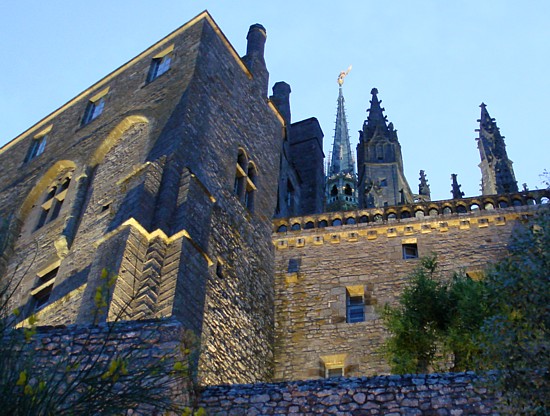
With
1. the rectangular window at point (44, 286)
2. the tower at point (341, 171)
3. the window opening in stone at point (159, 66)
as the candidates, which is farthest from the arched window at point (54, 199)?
the tower at point (341, 171)

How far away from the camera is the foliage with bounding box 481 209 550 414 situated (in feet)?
27.1

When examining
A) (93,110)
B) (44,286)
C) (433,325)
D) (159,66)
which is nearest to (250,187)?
(159,66)

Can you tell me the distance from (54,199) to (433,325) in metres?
9.88

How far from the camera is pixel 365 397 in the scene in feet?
31.0

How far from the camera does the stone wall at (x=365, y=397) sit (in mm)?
9242

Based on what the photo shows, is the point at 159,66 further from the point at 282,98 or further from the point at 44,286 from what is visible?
the point at 44,286

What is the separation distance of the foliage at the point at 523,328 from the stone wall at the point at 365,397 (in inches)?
19.0

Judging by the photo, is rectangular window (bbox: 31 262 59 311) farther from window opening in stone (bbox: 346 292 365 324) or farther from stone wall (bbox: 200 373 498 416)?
stone wall (bbox: 200 373 498 416)

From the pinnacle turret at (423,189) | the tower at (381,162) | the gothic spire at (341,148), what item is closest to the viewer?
the tower at (381,162)

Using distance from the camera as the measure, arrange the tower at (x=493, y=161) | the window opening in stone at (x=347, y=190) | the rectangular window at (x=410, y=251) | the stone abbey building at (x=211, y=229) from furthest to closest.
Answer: the window opening in stone at (x=347, y=190), the tower at (x=493, y=161), the rectangular window at (x=410, y=251), the stone abbey building at (x=211, y=229)

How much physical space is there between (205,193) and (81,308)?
142 inches

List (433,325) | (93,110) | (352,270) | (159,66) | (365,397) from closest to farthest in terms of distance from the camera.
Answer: (365,397) < (433,325) < (352,270) < (159,66) < (93,110)

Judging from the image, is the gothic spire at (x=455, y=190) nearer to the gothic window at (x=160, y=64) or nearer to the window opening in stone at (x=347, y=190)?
the gothic window at (x=160, y=64)

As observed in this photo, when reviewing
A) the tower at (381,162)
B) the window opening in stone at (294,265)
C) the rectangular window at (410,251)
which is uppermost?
the tower at (381,162)
